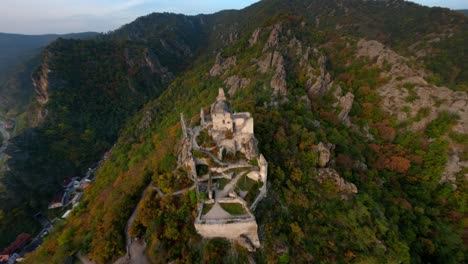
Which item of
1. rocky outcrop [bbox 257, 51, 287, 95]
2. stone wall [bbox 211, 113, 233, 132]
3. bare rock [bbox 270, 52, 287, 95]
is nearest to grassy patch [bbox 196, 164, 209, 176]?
stone wall [bbox 211, 113, 233, 132]

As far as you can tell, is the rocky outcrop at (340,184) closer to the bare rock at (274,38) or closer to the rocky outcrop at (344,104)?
the rocky outcrop at (344,104)

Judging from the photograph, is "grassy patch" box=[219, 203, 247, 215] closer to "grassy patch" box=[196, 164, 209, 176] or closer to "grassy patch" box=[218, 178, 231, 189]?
"grassy patch" box=[218, 178, 231, 189]

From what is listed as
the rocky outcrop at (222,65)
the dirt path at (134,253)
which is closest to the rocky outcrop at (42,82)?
the rocky outcrop at (222,65)

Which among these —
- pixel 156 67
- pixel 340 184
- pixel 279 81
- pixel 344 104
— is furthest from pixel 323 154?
pixel 156 67

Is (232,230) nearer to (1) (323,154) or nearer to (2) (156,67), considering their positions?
(1) (323,154)

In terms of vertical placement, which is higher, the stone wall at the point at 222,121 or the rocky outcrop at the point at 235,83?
the stone wall at the point at 222,121

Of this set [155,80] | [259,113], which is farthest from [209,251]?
[155,80]
